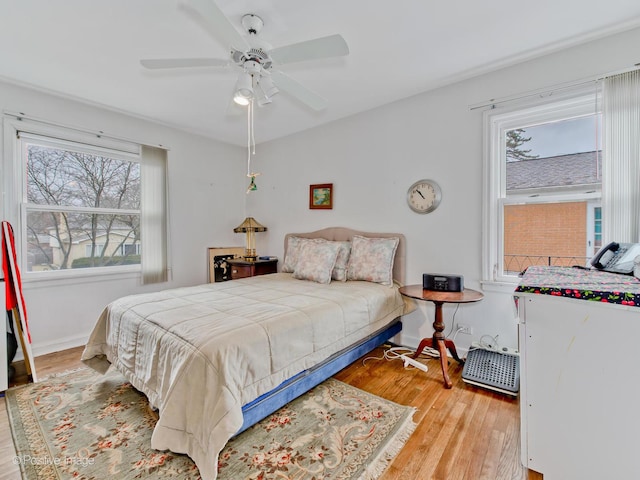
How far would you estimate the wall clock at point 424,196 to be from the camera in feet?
9.12

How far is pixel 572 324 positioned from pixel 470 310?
1.44m

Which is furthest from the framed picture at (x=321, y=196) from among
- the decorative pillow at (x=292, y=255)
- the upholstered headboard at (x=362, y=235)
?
the decorative pillow at (x=292, y=255)

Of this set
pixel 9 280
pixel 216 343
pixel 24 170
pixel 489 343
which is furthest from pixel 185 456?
pixel 24 170

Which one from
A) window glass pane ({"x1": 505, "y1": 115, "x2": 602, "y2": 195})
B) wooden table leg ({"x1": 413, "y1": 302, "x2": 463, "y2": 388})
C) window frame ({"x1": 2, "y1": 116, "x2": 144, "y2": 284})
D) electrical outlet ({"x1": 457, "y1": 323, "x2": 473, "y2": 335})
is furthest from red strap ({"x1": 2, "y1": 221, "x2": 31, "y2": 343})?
window glass pane ({"x1": 505, "y1": 115, "x2": 602, "y2": 195})

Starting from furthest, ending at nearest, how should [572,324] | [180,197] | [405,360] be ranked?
[180,197] < [405,360] < [572,324]

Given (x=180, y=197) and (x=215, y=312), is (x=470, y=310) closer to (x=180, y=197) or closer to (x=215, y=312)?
(x=215, y=312)

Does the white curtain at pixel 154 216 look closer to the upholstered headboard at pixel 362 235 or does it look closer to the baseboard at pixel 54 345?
the baseboard at pixel 54 345

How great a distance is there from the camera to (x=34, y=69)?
2.38m

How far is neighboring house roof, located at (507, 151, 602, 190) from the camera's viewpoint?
2150 millimetres

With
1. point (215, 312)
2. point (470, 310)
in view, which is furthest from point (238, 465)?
point (470, 310)

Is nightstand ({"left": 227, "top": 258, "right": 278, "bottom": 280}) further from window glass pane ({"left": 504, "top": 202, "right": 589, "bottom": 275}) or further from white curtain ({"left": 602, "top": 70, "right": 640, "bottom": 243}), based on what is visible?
white curtain ({"left": 602, "top": 70, "right": 640, "bottom": 243})

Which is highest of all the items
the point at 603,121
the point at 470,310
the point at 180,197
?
the point at 603,121

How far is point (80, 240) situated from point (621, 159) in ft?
15.8

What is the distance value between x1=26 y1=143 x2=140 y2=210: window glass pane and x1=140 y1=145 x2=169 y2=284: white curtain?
126mm
